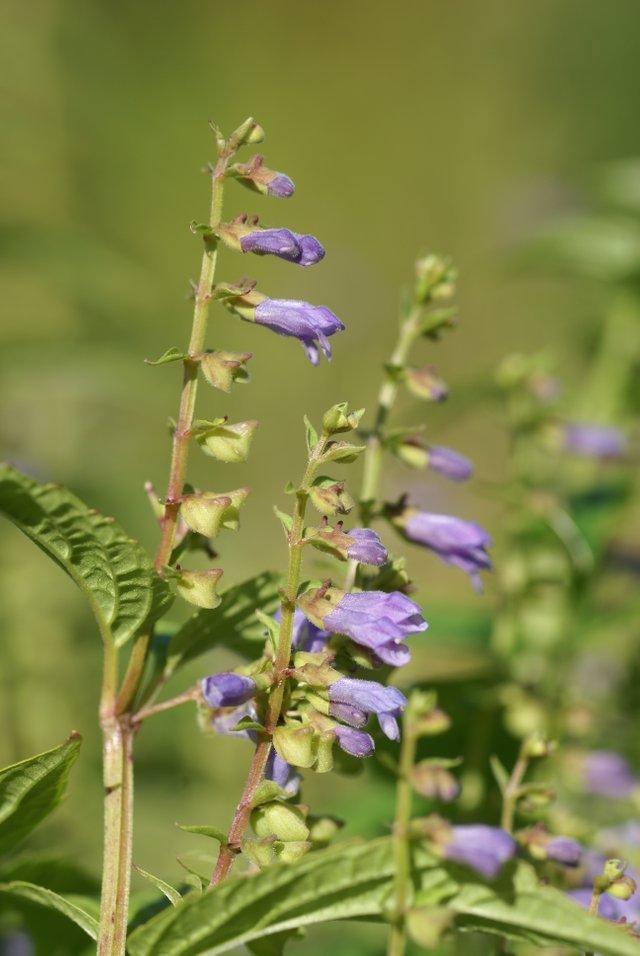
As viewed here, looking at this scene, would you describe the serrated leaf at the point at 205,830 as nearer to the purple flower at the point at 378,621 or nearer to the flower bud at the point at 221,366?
the purple flower at the point at 378,621

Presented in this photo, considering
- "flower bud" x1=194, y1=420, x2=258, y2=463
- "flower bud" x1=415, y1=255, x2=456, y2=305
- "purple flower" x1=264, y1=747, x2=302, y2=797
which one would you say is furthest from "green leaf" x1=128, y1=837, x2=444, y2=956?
"flower bud" x1=415, y1=255, x2=456, y2=305

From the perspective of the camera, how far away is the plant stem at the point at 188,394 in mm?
930

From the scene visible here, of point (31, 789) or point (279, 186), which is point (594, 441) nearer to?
point (279, 186)

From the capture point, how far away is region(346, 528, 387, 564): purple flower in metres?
0.91

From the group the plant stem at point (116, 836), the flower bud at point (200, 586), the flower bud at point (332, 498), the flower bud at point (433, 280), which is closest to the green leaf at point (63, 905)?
the plant stem at point (116, 836)

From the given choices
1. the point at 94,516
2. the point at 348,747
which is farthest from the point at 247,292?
the point at 348,747

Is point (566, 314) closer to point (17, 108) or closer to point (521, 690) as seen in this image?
point (17, 108)

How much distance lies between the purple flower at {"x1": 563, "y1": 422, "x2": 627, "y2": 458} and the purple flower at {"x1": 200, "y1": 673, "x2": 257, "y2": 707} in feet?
3.94

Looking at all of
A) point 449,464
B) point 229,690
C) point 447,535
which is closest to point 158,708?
point 229,690

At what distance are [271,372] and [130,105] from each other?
1899mm

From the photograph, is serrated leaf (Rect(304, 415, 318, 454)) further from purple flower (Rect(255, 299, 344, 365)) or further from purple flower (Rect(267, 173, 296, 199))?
purple flower (Rect(267, 173, 296, 199))

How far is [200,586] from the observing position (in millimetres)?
940

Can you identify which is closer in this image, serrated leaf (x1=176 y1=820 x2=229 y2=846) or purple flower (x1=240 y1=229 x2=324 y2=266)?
serrated leaf (x1=176 y1=820 x2=229 y2=846)

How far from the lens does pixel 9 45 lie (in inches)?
118
